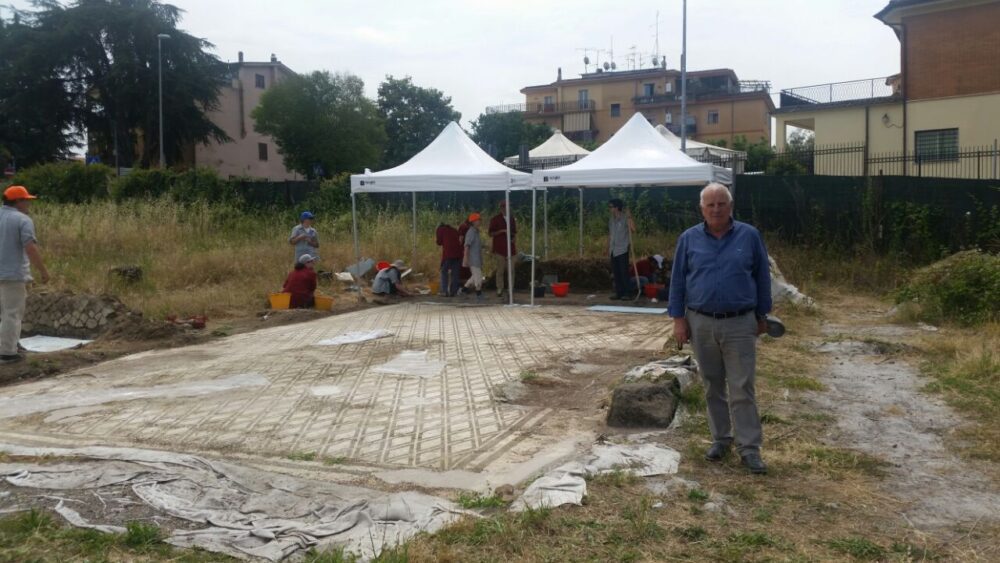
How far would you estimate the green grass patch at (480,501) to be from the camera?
4.43 meters

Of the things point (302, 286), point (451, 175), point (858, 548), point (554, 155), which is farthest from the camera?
point (554, 155)

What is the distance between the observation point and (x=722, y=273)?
507 cm

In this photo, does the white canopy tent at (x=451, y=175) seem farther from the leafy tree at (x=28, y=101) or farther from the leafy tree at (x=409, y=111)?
the leafy tree at (x=409, y=111)

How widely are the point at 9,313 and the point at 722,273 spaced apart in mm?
7391

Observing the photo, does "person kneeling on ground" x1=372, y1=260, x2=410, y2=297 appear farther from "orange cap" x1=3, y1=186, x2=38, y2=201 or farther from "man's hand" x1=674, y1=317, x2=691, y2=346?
"man's hand" x1=674, y1=317, x2=691, y2=346

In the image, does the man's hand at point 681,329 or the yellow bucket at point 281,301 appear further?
the yellow bucket at point 281,301

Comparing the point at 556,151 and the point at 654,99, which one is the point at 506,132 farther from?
the point at 556,151

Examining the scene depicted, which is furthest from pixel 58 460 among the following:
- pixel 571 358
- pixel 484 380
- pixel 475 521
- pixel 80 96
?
pixel 80 96

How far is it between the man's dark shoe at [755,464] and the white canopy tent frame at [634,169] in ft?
28.5

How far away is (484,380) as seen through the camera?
7.99 metres

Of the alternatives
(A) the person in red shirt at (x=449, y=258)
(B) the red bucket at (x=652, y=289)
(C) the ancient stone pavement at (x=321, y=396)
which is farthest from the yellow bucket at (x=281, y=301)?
(B) the red bucket at (x=652, y=289)

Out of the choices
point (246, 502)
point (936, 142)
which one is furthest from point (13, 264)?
point (936, 142)

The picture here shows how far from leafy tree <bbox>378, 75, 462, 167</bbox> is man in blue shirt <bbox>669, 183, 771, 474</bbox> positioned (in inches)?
2321

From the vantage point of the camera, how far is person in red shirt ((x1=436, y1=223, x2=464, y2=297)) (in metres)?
15.5
